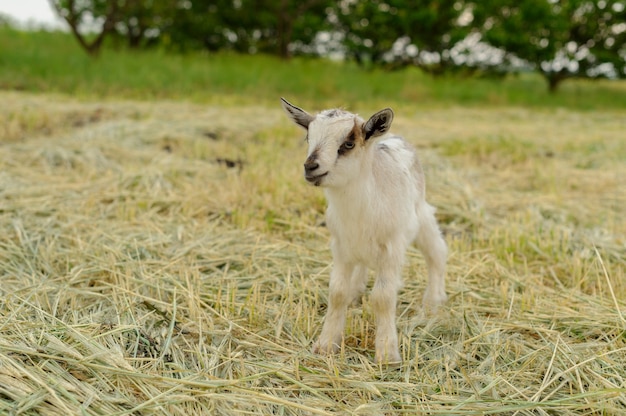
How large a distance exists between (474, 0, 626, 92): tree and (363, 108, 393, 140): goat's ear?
16.9m

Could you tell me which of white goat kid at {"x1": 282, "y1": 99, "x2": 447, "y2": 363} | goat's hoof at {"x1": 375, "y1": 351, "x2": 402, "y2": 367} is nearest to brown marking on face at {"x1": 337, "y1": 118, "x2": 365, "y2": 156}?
white goat kid at {"x1": 282, "y1": 99, "x2": 447, "y2": 363}

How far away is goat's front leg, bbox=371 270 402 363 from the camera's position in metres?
3.00

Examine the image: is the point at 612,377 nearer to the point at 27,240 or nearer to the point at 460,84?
the point at 27,240

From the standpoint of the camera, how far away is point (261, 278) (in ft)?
12.6

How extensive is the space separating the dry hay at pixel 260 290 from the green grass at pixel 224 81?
5.30 metres

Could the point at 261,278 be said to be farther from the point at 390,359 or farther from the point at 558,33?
the point at 558,33

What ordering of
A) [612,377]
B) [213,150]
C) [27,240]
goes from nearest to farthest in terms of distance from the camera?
1. [612,377]
2. [27,240]
3. [213,150]

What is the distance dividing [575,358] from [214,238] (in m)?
2.63

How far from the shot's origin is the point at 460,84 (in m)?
17.2

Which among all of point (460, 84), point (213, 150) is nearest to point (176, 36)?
point (460, 84)

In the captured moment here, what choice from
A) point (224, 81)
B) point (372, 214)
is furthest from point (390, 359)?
point (224, 81)

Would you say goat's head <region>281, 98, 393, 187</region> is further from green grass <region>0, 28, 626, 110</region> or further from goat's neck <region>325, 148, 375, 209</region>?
green grass <region>0, 28, 626, 110</region>

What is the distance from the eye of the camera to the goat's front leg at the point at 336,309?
123 inches

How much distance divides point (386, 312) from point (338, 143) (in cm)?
92
